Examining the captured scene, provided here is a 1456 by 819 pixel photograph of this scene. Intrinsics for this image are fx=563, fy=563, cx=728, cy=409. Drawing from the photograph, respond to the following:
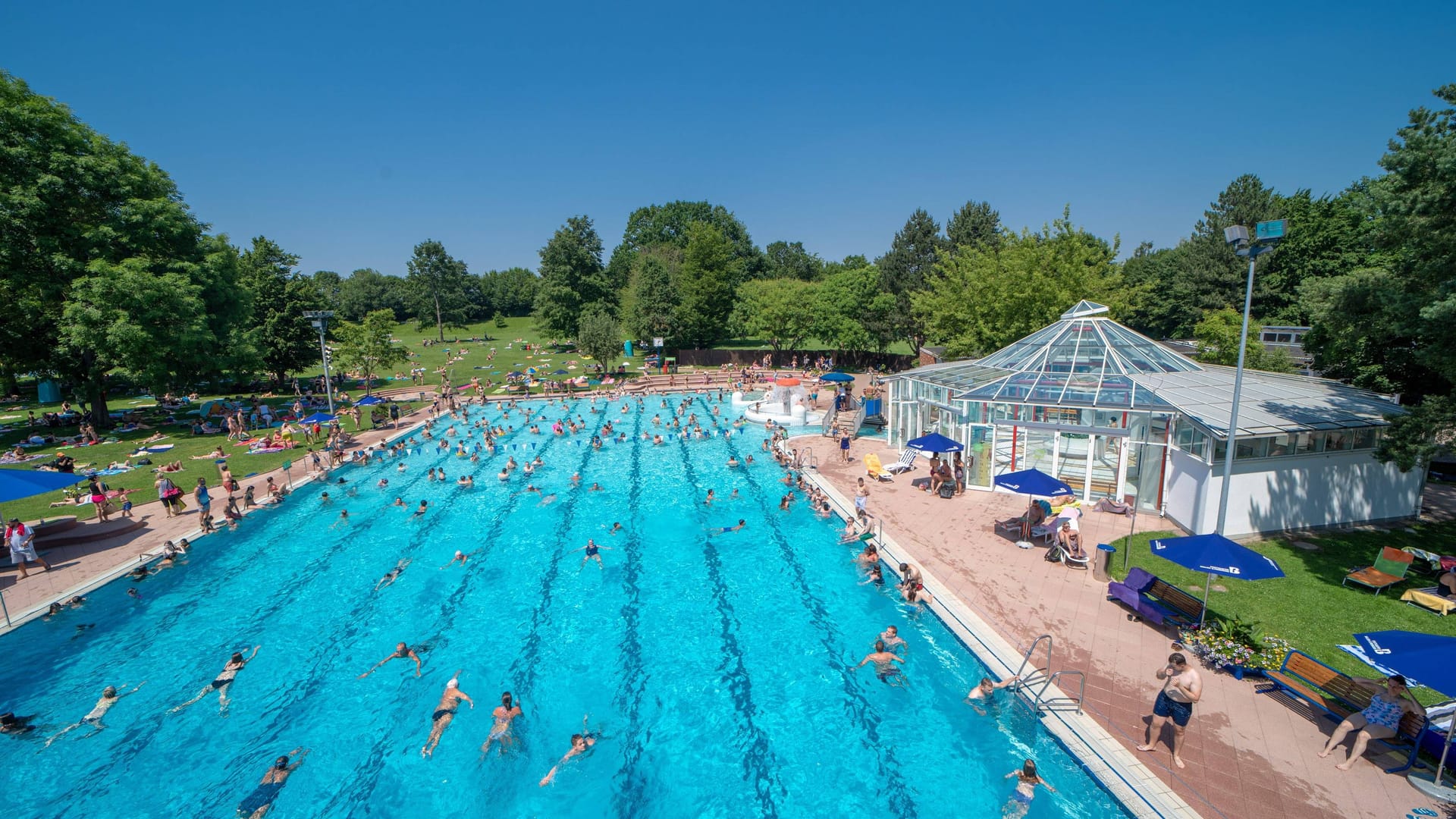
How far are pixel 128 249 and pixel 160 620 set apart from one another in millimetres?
25156

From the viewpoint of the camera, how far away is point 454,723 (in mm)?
9438

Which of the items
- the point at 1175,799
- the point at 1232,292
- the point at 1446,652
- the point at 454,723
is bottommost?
the point at 454,723

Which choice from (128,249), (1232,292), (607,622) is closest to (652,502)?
(607,622)

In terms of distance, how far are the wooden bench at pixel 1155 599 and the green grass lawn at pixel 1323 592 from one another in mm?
868

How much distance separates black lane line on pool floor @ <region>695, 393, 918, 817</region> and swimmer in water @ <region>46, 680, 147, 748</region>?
41.6 feet

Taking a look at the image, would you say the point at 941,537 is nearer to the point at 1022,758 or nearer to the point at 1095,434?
the point at 1095,434

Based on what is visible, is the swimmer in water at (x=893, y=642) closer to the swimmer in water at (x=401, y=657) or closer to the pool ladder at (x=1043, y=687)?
the pool ladder at (x=1043, y=687)

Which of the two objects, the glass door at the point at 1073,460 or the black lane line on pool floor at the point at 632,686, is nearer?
the black lane line on pool floor at the point at 632,686

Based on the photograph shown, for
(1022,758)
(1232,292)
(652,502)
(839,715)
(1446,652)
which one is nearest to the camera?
(1446,652)

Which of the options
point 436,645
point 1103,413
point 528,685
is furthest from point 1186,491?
point 436,645

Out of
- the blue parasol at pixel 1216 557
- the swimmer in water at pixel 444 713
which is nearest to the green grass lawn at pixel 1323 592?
the blue parasol at pixel 1216 557

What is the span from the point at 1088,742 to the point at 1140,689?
161cm

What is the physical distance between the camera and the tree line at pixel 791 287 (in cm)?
1139

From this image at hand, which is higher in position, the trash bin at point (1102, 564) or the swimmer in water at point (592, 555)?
the trash bin at point (1102, 564)
